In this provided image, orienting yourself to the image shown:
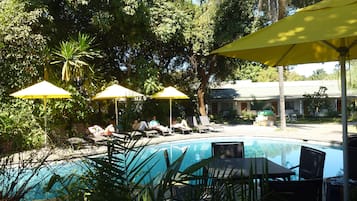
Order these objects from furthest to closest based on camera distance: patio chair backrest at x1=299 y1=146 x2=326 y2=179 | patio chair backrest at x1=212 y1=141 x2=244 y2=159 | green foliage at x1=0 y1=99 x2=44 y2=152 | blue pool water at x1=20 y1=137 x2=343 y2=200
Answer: green foliage at x1=0 y1=99 x2=44 y2=152 → blue pool water at x1=20 y1=137 x2=343 y2=200 → patio chair backrest at x1=212 y1=141 x2=244 y2=159 → patio chair backrest at x1=299 y1=146 x2=326 y2=179

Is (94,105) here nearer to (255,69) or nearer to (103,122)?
(103,122)

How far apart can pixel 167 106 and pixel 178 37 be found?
4330 mm

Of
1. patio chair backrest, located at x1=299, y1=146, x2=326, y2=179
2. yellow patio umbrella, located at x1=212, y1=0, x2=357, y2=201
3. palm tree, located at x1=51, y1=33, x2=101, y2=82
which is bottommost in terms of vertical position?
patio chair backrest, located at x1=299, y1=146, x2=326, y2=179

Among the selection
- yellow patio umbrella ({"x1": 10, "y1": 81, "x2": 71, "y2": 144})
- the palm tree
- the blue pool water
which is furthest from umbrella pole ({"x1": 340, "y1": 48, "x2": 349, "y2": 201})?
the palm tree

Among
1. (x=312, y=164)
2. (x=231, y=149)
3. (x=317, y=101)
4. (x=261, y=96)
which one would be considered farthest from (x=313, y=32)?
(x=261, y=96)

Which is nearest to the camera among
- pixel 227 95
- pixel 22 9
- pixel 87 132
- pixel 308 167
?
pixel 308 167

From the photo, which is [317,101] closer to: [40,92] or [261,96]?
[261,96]

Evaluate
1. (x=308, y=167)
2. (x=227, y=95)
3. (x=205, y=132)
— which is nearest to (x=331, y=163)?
(x=308, y=167)

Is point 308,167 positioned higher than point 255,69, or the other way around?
point 255,69

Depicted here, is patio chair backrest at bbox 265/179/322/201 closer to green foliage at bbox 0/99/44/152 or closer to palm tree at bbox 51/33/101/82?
green foliage at bbox 0/99/44/152

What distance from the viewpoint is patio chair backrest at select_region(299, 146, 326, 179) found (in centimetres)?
437

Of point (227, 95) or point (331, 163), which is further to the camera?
point (227, 95)

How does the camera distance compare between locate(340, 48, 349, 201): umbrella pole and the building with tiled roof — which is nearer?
locate(340, 48, 349, 201): umbrella pole

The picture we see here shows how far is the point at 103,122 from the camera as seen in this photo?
19.1 metres
